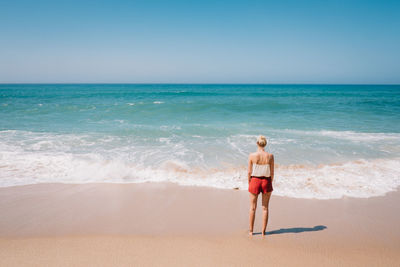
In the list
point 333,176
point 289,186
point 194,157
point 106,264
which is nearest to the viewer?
point 106,264

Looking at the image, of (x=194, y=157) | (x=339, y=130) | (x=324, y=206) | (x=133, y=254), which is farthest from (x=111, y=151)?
(x=339, y=130)

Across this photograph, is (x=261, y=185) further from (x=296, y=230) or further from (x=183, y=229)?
(x=183, y=229)

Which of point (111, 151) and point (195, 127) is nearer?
point (111, 151)

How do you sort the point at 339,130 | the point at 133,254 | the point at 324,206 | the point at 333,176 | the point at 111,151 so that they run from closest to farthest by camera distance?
the point at 133,254
the point at 324,206
the point at 333,176
the point at 111,151
the point at 339,130

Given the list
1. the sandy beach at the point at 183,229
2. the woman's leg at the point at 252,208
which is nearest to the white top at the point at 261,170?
the woman's leg at the point at 252,208

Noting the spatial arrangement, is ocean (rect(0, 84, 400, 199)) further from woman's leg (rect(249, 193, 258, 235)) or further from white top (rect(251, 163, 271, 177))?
white top (rect(251, 163, 271, 177))

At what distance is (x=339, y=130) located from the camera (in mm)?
13367

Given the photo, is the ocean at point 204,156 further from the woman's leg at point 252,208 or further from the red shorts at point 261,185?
the red shorts at point 261,185

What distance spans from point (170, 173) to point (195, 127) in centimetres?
777

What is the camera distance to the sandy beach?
10.8ft

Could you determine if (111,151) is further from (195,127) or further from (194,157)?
(195,127)

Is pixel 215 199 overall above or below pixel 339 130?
below

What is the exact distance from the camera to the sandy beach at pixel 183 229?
3281 millimetres

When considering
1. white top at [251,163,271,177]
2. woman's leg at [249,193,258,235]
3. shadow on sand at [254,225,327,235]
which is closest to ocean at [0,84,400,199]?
shadow on sand at [254,225,327,235]
